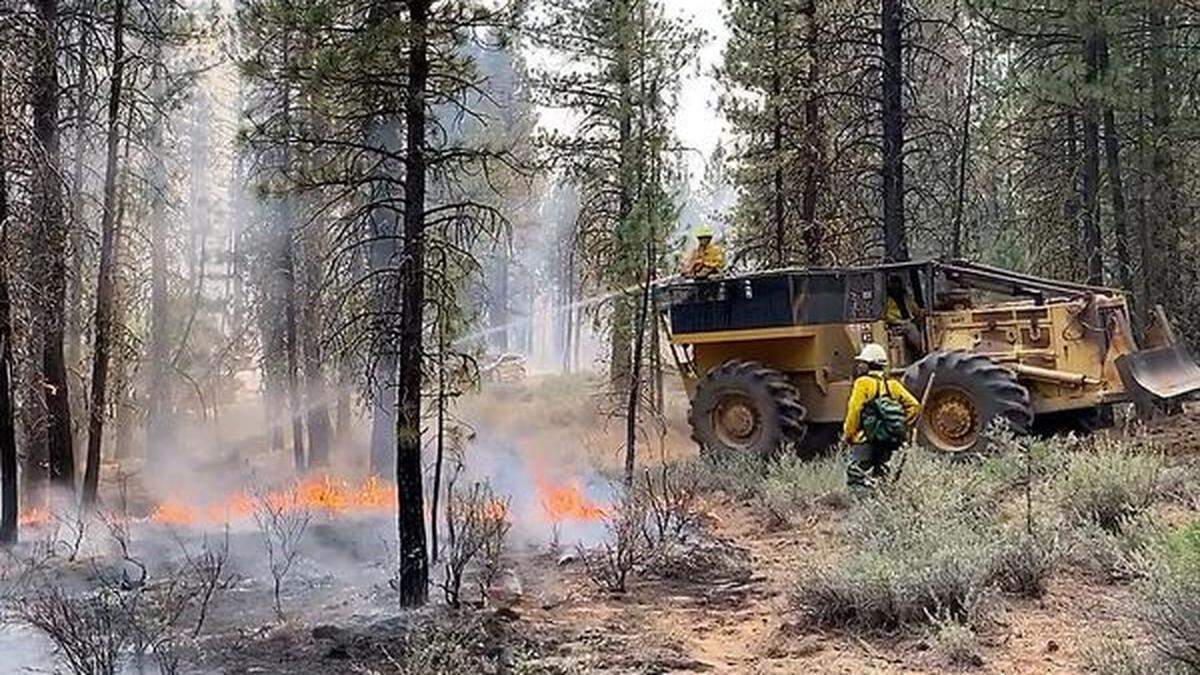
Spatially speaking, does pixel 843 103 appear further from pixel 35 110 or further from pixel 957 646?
pixel 957 646

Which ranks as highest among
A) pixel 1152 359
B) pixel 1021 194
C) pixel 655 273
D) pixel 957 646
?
pixel 1021 194

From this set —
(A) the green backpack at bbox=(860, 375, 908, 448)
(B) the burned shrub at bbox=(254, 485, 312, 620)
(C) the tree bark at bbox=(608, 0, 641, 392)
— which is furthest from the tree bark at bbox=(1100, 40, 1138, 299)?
(B) the burned shrub at bbox=(254, 485, 312, 620)

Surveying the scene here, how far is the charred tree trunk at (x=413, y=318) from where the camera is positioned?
9.12m

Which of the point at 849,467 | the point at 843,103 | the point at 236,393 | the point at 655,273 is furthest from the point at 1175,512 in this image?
the point at 236,393

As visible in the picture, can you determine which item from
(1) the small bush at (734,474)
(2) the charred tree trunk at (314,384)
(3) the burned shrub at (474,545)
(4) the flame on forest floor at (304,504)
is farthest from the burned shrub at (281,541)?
(2) the charred tree trunk at (314,384)

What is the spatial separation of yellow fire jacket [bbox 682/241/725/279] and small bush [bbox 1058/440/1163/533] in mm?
6598

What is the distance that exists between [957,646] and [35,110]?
12669 mm

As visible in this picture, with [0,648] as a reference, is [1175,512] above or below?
above

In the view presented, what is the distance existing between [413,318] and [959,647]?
4902mm

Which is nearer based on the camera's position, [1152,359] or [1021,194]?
[1152,359]

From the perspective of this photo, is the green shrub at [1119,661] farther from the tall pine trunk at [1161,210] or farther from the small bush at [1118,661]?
the tall pine trunk at [1161,210]

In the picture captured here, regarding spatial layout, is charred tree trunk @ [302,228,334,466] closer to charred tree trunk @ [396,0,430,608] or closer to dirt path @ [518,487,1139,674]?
charred tree trunk @ [396,0,430,608]

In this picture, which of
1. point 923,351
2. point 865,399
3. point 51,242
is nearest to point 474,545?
point 865,399

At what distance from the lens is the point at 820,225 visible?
61.9ft
